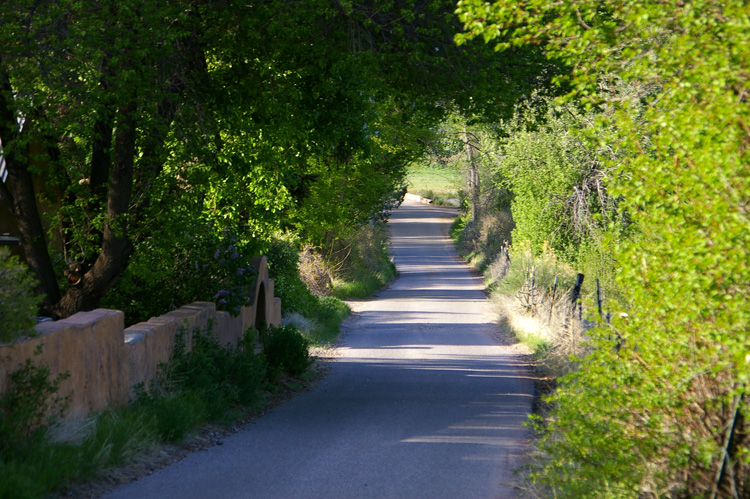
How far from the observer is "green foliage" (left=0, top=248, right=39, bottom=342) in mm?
6207

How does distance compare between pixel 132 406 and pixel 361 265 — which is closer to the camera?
pixel 132 406

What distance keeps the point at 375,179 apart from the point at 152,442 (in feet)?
66.1

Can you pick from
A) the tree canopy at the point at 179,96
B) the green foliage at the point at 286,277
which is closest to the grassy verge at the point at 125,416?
the tree canopy at the point at 179,96

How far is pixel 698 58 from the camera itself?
4805mm

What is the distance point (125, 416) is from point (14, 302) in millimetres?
2077

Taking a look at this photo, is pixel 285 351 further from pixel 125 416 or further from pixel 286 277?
pixel 286 277

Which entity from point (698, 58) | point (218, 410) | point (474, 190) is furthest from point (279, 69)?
point (474, 190)

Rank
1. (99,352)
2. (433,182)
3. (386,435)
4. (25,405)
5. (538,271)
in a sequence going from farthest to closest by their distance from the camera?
1. (433,182)
2. (538,271)
3. (386,435)
4. (99,352)
5. (25,405)

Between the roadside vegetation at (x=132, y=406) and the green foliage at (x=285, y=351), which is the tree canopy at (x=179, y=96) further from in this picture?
the roadside vegetation at (x=132, y=406)

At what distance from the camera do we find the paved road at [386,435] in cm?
698

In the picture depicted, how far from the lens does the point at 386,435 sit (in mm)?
9148

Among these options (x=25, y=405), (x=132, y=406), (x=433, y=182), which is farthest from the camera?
(x=433, y=182)

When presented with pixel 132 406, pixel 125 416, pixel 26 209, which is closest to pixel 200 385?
pixel 132 406

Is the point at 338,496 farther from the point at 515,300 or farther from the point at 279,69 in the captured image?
the point at 515,300
